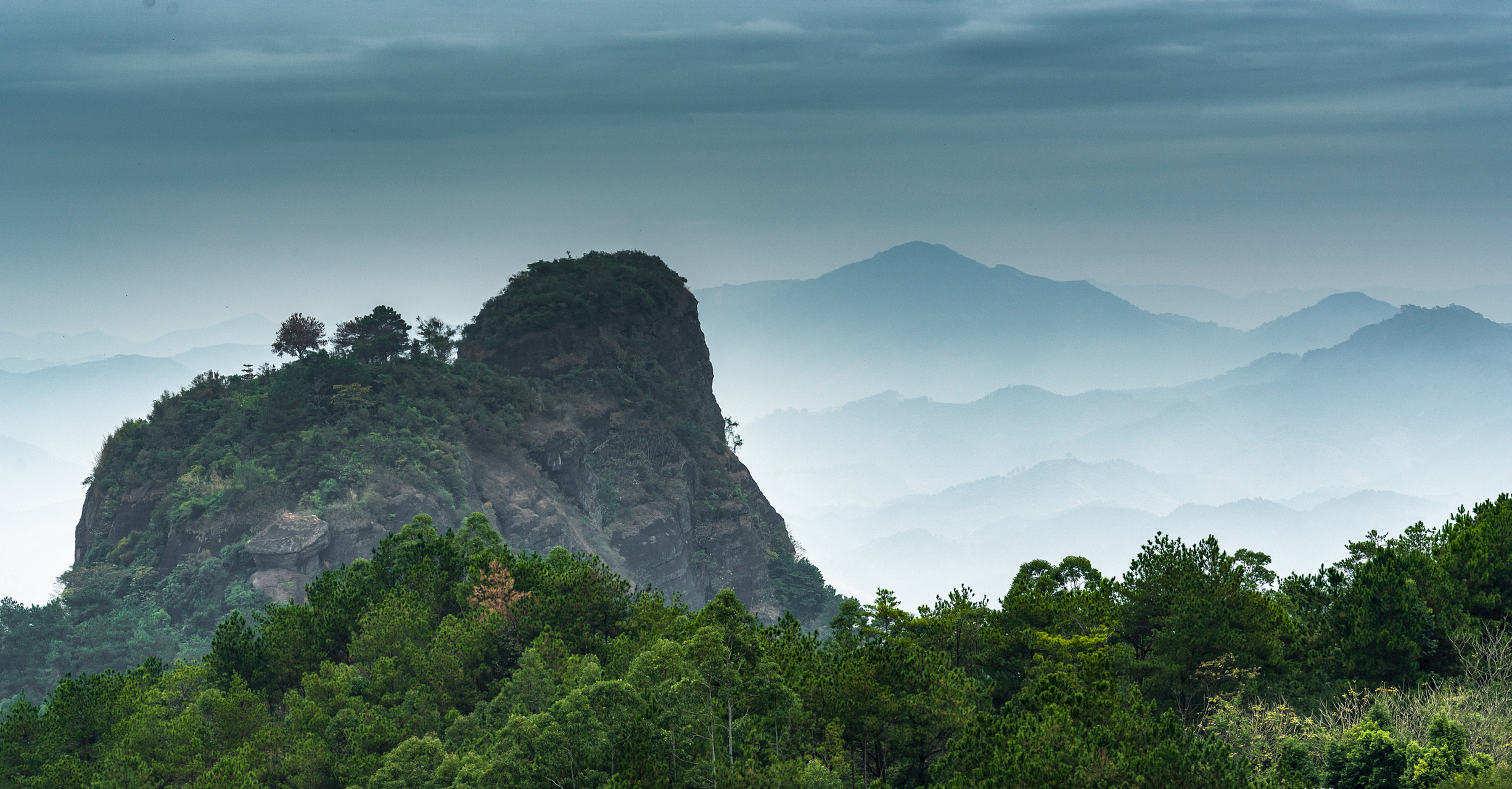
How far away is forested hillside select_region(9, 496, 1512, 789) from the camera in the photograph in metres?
26.3

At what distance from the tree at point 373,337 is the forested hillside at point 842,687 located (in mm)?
56026

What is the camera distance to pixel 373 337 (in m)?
105

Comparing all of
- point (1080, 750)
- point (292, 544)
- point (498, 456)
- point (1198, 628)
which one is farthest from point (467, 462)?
point (1080, 750)

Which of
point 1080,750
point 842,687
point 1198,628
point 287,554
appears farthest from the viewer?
point 287,554

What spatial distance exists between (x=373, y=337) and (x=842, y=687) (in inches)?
3290

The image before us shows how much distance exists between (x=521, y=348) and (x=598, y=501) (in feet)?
58.3

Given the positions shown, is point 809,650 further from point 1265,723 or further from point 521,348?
point 521,348

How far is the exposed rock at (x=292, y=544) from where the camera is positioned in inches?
3258

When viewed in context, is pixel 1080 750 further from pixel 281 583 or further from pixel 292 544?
pixel 292 544

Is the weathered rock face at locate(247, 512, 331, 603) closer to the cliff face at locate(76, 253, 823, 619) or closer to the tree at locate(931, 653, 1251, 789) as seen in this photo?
the cliff face at locate(76, 253, 823, 619)

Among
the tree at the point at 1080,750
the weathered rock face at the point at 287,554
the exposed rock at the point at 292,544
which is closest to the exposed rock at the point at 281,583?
the weathered rock face at the point at 287,554

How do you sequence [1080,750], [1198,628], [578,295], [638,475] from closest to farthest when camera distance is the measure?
[1080,750], [1198,628], [638,475], [578,295]

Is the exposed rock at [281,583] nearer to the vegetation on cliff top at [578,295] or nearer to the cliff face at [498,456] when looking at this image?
the cliff face at [498,456]

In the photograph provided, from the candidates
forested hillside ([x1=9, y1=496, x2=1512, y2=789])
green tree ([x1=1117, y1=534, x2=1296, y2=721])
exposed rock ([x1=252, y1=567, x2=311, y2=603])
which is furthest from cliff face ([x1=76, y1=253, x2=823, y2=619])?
green tree ([x1=1117, y1=534, x2=1296, y2=721])
